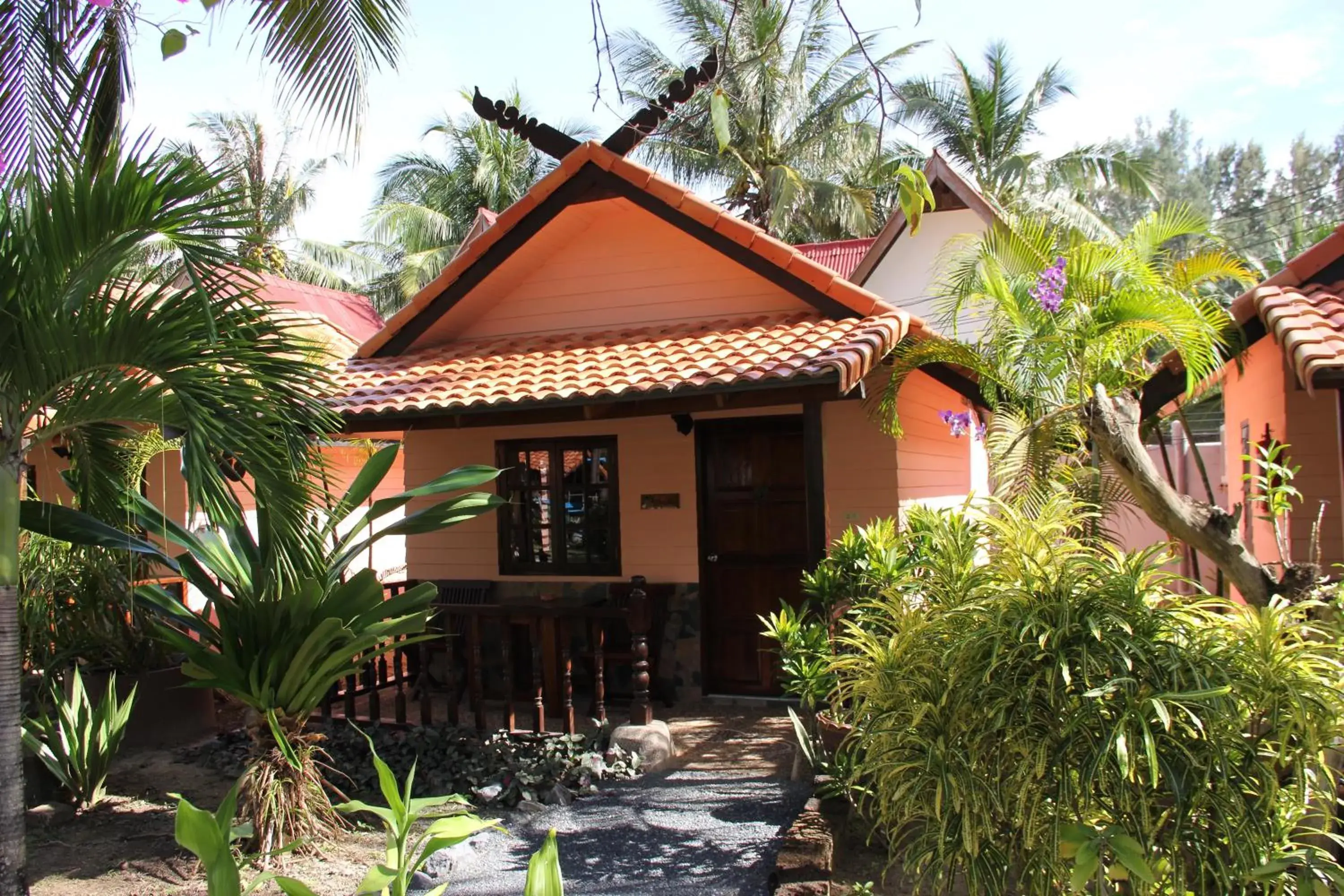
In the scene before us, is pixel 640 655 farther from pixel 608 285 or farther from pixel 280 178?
pixel 280 178

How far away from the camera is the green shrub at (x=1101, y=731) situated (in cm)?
300

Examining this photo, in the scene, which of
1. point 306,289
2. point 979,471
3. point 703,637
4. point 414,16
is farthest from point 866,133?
point 414,16

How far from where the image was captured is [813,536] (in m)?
6.33

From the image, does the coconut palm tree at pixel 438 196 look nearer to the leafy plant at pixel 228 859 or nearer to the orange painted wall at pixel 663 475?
the orange painted wall at pixel 663 475

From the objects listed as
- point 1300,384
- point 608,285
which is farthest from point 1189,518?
point 608,285

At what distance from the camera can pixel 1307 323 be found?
19.7ft

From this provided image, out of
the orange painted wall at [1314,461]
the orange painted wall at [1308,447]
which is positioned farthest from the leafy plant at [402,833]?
the orange painted wall at [1314,461]

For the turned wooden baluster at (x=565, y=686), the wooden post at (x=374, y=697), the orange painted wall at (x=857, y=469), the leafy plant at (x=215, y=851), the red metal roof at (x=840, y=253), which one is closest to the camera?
the leafy plant at (x=215, y=851)

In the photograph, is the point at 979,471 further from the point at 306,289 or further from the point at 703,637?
the point at 306,289

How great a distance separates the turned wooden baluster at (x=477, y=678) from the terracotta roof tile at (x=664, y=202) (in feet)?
9.81

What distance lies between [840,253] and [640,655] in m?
15.0

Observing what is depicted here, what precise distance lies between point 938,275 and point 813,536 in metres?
8.73

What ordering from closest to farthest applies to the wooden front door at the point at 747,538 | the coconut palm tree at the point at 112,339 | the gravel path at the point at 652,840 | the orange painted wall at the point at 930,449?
the coconut palm tree at the point at 112,339, the gravel path at the point at 652,840, the wooden front door at the point at 747,538, the orange painted wall at the point at 930,449

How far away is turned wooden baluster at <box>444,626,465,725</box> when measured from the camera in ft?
22.9
